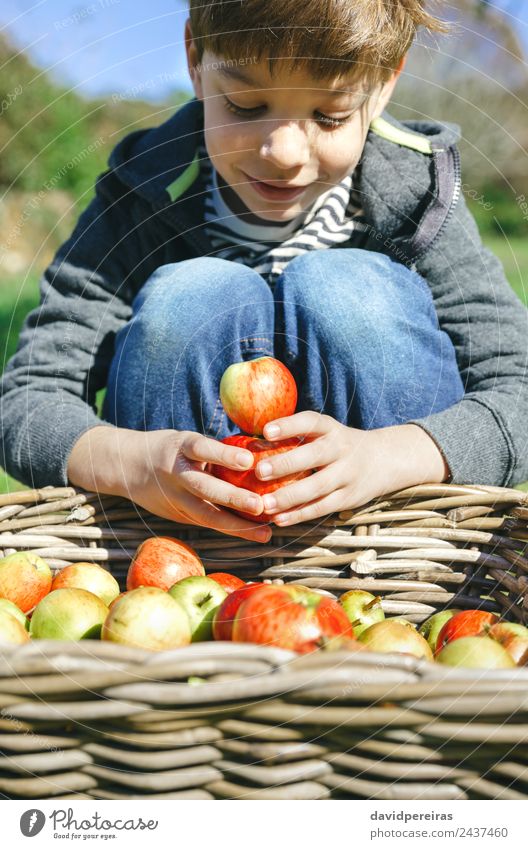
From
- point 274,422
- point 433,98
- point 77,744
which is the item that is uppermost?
point 433,98

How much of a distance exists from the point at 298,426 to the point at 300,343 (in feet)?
1.23

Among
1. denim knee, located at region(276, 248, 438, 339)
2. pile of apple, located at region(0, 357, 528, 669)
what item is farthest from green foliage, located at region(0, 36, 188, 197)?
pile of apple, located at region(0, 357, 528, 669)

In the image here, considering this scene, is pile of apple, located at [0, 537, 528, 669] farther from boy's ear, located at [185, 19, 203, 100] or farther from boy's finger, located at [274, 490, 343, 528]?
boy's ear, located at [185, 19, 203, 100]

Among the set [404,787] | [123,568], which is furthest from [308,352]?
[404,787]

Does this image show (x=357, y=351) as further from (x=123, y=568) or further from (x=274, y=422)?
(x=123, y=568)

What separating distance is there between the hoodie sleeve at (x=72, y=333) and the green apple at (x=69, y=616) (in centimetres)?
49

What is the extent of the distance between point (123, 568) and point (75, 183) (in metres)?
4.75

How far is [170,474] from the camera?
1500 millimetres

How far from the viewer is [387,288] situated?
5.82 ft

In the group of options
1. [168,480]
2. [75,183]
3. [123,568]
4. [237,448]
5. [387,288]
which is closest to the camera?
[237,448]

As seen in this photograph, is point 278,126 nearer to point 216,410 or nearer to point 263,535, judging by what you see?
point 216,410

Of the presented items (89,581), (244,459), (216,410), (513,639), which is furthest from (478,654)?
(216,410)

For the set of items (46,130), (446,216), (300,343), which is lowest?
(300,343)

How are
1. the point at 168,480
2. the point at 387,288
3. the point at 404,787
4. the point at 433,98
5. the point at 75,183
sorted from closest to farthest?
the point at 404,787 → the point at 168,480 → the point at 387,288 → the point at 75,183 → the point at 433,98
